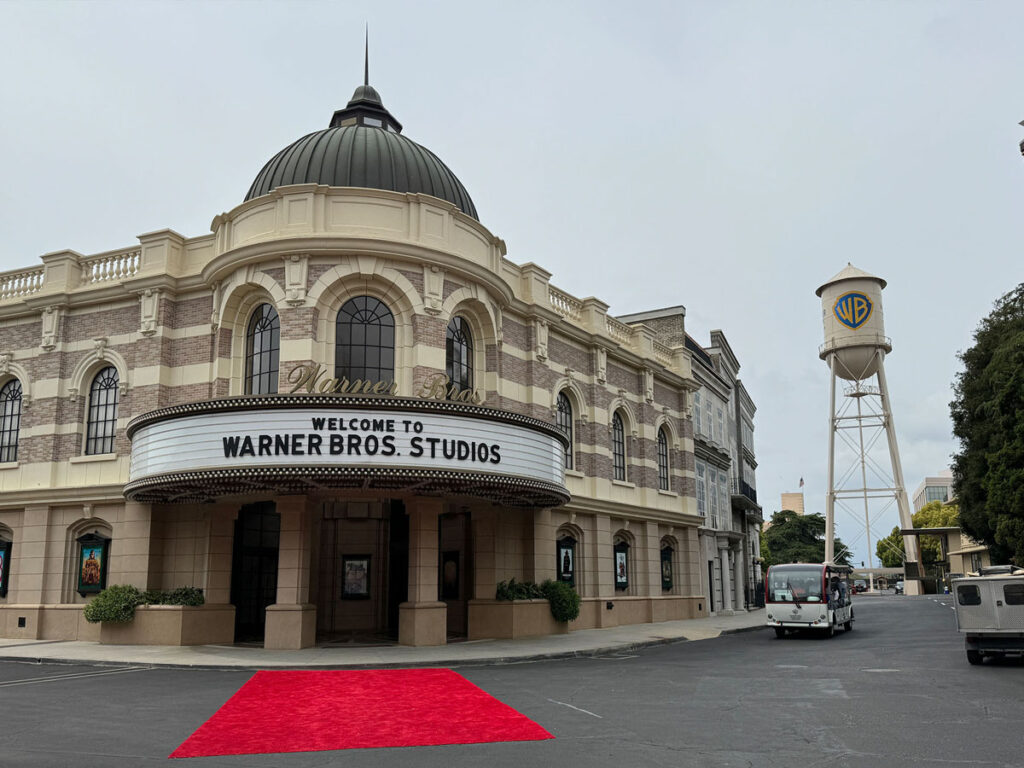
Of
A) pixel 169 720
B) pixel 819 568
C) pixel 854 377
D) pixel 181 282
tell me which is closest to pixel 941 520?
pixel 854 377

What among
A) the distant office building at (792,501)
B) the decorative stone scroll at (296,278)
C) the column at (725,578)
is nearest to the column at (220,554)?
the decorative stone scroll at (296,278)

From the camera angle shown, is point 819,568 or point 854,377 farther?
point 854,377

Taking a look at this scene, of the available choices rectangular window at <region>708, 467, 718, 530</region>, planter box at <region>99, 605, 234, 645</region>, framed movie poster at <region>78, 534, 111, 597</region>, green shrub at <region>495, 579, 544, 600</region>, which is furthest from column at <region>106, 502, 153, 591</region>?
rectangular window at <region>708, 467, 718, 530</region>

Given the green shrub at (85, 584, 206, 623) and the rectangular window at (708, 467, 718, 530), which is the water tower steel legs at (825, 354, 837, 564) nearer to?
the rectangular window at (708, 467, 718, 530)

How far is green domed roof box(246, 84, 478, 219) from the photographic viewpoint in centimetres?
2678

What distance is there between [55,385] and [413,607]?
44.8ft

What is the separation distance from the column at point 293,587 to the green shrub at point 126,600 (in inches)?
113

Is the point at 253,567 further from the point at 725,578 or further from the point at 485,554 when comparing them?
the point at 725,578

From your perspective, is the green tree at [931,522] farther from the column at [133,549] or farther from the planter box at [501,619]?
the column at [133,549]

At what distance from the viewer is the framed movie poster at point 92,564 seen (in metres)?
24.9

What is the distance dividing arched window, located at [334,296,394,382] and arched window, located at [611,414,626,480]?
42.1 ft

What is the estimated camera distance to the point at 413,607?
2272cm

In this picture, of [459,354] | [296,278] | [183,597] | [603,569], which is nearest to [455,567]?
[603,569]

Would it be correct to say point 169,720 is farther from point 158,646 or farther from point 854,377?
point 854,377
